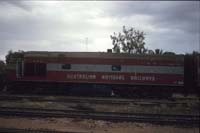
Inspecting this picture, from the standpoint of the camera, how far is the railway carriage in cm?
2745

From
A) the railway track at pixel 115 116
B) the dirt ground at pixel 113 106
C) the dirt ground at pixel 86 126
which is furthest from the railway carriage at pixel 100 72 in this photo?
the dirt ground at pixel 86 126

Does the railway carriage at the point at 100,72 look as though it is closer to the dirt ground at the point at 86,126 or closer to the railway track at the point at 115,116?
the railway track at the point at 115,116

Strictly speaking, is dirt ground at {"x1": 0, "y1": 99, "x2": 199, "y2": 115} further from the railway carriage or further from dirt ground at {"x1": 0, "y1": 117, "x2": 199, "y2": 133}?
the railway carriage

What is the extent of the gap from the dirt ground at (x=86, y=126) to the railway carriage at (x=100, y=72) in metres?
13.3

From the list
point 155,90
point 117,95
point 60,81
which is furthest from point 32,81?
point 155,90

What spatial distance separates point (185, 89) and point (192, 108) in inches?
289

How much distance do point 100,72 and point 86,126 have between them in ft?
47.9

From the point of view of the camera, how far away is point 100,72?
1097 inches

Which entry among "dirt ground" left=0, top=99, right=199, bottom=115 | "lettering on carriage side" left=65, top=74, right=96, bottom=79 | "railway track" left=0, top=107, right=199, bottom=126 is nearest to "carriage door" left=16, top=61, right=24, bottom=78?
"lettering on carriage side" left=65, top=74, right=96, bottom=79

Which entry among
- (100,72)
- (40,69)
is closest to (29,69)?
(40,69)

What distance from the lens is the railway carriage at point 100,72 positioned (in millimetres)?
27453

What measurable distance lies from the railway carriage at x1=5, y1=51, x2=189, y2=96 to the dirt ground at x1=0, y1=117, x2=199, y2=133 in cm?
1328

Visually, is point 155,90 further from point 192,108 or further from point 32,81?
point 32,81

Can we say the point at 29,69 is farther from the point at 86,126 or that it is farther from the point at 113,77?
the point at 86,126
